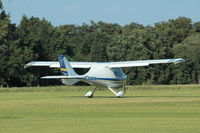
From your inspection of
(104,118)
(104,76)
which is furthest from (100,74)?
(104,118)

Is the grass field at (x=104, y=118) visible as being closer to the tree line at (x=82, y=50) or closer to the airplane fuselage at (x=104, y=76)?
the airplane fuselage at (x=104, y=76)

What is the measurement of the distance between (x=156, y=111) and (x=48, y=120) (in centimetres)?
692

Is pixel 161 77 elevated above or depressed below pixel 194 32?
below

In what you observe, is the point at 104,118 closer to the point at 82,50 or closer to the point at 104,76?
the point at 104,76

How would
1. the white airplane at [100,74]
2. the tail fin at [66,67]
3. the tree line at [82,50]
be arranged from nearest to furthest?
the white airplane at [100,74]
the tail fin at [66,67]
the tree line at [82,50]

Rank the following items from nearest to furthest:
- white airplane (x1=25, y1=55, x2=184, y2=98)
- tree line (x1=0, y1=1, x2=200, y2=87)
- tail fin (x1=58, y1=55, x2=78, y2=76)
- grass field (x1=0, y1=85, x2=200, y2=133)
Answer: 1. grass field (x1=0, y1=85, x2=200, y2=133)
2. white airplane (x1=25, y1=55, x2=184, y2=98)
3. tail fin (x1=58, y1=55, x2=78, y2=76)
4. tree line (x1=0, y1=1, x2=200, y2=87)

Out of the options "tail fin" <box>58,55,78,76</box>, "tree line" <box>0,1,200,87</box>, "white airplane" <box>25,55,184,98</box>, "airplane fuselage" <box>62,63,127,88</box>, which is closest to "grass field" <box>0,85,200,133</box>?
"airplane fuselage" <box>62,63,127,88</box>

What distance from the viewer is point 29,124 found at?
23953 millimetres

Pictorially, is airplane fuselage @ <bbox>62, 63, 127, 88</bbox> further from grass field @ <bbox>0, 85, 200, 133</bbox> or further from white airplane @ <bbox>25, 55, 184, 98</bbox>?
grass field @ <bbox>0, 85, 200, 133</bbox>

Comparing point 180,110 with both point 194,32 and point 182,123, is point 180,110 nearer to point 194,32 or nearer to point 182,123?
point 182,123

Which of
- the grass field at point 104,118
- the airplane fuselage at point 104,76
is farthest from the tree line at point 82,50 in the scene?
the grass field at point 104,118

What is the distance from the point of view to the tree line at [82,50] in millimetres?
87750

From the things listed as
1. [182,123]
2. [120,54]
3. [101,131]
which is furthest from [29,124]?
[120,54]

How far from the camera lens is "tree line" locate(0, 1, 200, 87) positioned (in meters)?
87.8
